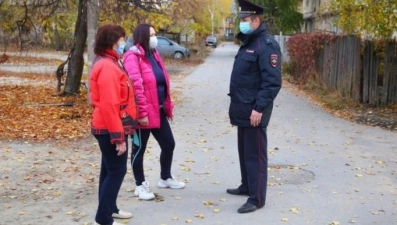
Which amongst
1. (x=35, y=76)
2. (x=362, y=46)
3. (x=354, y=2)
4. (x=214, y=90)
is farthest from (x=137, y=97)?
(x=35, y=76)

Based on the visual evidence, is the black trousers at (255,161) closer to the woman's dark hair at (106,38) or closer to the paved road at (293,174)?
the paved road at (293,174)

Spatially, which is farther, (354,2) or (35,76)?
(35,76)

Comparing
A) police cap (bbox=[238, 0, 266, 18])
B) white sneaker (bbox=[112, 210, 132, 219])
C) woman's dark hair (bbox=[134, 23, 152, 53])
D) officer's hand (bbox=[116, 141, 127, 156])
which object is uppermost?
police cap (bbox=[238, 0, 266, 18])

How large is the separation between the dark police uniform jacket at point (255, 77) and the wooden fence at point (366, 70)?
9.44 metres

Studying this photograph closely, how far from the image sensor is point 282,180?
7.50 metres

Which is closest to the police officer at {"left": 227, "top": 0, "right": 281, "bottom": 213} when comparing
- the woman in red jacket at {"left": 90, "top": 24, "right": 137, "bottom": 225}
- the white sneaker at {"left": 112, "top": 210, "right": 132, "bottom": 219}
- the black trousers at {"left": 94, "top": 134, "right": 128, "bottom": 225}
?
the white sneaker at {"left": 112, "top": 210, "right": 132, "bottom": 219}

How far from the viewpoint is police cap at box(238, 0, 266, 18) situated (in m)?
6.09

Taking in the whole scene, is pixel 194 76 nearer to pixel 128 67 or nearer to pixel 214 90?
pixel 214 90

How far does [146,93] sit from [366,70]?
34.3ft

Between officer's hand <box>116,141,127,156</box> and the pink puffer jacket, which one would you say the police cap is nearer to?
the pink puffer jacket

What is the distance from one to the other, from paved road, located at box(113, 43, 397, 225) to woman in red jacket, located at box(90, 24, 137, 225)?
1.68 feet

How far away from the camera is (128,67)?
616 centimetres

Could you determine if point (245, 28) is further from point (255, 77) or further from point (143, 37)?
point (143, 37)

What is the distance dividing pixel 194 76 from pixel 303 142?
1705cm
